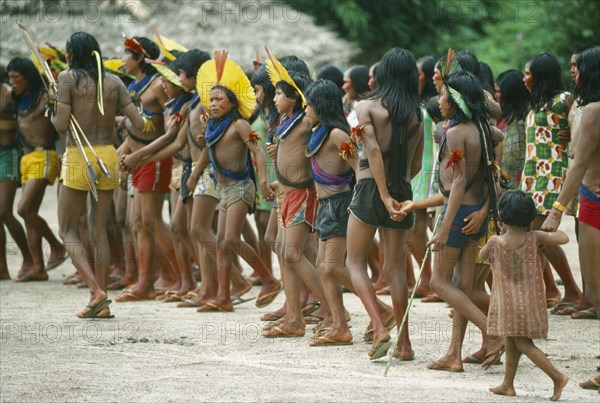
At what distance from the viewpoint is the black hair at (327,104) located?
25.1ft

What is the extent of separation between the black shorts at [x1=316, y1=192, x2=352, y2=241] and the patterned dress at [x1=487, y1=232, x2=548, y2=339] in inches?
61.2

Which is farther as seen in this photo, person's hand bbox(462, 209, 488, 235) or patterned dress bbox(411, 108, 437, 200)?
patterned dress bbox(411, 108, 437, 200)

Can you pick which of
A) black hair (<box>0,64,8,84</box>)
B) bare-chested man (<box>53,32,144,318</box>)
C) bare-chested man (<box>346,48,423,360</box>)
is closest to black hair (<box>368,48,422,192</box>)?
bare-chested man (<box>346,48,423,360</box>)

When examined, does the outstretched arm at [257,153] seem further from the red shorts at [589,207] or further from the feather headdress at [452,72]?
the red shorts at [589,207]

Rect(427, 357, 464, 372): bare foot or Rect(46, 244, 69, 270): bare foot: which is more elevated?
Rect(427, 357, 464, 372): bare foot

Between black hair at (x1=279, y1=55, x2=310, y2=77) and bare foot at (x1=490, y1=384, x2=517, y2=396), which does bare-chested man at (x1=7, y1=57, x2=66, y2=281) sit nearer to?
black hair at (x1=279, y1=55, x2=310, y2=77)

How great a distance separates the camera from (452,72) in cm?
725

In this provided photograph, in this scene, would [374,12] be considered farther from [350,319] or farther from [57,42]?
[350,319]

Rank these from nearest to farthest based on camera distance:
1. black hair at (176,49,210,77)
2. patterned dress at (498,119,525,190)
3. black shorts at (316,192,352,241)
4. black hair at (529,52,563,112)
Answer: black shorts at (316,192,352,241), black hair at (529,52,563,112), patterned dress at (498,119,525,190), black hair at (176,49,210,77)

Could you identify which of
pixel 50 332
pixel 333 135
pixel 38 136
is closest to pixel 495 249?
pixel 333 135

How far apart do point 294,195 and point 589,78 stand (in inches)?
89.3

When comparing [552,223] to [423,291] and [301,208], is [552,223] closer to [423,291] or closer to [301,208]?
[301,208]

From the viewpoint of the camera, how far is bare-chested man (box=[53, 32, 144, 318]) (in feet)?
29.5

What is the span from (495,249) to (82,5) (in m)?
14.3
